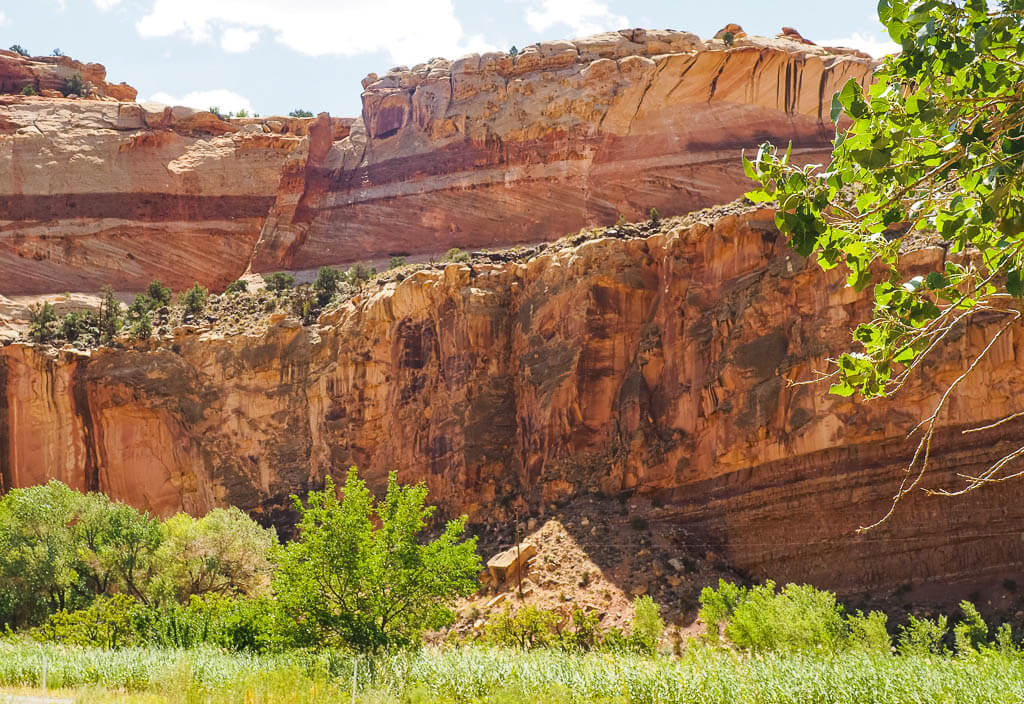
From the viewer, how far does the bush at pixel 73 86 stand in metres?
79.2

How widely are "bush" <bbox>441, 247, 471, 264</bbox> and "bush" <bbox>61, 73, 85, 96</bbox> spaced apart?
3625 cm

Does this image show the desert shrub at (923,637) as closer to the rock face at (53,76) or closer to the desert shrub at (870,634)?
the desert shrub at (870,634)

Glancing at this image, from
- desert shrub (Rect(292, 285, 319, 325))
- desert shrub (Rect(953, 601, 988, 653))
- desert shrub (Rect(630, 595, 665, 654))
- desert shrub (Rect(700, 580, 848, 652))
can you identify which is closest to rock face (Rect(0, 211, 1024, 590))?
desert shrub (Rect(292, 285, 319, 325))

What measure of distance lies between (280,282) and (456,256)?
36.4 feet

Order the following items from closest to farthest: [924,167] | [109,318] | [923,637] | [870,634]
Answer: [924,167]
[923,637]
[870,634]
[109,318]

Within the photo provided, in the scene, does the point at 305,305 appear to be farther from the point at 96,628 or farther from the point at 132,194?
the point at 96,628

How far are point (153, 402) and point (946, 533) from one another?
3572 centimetres

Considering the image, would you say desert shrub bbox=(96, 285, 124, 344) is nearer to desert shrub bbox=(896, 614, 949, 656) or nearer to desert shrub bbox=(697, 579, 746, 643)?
desert shrub bbox=(697, 579, 746, 643)

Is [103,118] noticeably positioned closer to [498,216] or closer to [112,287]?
[112,287]

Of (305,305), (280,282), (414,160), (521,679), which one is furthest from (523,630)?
(414,160)

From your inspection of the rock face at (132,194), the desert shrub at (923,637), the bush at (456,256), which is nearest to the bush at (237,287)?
the rock face at (132,194)

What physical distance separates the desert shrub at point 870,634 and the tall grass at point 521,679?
329 centimetres

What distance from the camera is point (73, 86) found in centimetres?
7950

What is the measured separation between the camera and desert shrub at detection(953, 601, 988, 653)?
89.8ft
